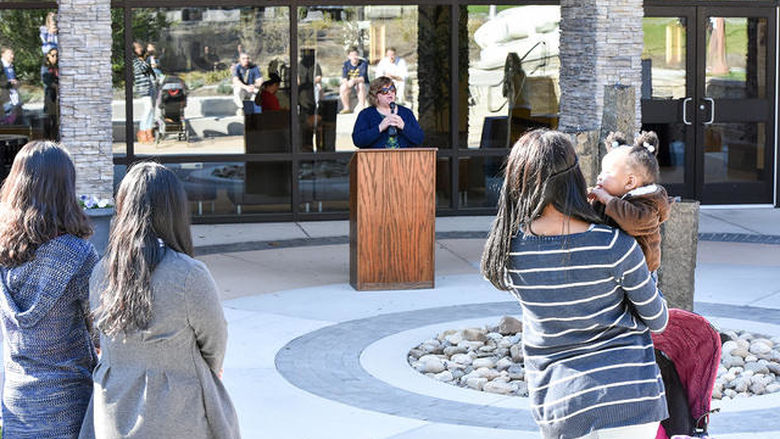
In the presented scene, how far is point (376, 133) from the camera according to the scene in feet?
34.1

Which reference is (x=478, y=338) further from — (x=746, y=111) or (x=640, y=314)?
(x=746, y=111)

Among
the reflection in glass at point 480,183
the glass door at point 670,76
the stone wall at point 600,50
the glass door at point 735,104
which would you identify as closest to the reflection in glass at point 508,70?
the reflection in glass at point 480,183

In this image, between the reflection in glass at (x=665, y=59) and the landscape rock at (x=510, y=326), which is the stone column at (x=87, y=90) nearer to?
the landscape rock at (x=510, y=326)

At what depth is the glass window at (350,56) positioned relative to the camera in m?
14.7

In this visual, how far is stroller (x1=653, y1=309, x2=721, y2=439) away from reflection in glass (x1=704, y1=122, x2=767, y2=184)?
11.2 metres

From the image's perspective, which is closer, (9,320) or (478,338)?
(9,320)

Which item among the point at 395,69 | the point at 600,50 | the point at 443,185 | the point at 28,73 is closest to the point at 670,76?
the point at 600,50

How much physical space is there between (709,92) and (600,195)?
11.3m

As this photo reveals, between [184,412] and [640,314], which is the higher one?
[640,314]

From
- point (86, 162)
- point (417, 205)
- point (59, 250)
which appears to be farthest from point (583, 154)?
point (86, 162)

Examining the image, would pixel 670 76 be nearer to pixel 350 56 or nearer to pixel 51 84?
pixel 350 56

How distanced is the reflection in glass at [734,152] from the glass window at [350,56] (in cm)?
345

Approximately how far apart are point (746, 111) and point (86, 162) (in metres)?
7.79

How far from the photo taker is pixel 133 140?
1446cm
